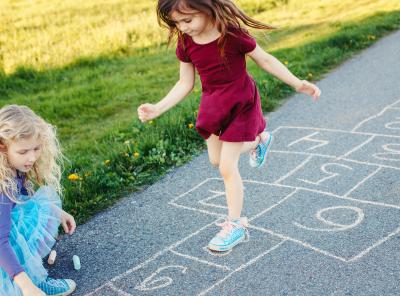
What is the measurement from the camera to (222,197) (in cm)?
414

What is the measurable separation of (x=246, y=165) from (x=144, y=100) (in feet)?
8.29

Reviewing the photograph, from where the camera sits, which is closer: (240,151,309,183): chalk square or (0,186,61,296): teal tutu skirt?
(0,186,61,296): teal tutu skirt

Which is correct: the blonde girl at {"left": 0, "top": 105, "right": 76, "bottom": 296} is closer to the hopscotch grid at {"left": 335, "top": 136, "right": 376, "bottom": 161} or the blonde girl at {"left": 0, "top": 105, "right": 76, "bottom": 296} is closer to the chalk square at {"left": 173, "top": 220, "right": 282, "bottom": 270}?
the chalk square at {"left": 173, "top": 220, "right": 282, "bottom": 270}

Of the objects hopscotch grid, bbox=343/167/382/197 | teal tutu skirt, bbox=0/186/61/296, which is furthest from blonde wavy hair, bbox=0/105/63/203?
hopscotch grid, bbox=343/167/382/197

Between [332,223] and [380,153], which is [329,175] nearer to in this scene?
[380,153]

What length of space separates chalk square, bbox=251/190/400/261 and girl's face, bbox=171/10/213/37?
130cm

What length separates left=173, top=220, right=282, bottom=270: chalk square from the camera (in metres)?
3.27

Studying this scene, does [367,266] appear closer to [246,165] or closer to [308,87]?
[308,87]

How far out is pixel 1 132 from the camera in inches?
113

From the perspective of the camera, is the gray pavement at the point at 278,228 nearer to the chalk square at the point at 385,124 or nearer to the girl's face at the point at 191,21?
the chalk square at the point at 385,124

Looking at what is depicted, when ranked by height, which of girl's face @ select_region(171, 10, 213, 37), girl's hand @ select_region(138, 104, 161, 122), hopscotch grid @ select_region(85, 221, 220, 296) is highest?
girl's face @ select_region(171, 10, 213, 37)

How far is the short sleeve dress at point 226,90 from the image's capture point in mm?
3244

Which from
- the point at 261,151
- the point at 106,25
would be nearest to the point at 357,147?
the point at 261,151

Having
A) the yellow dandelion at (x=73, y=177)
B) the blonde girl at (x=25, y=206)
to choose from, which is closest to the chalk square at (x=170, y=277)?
the blonde girl at (x=25, y=206)
